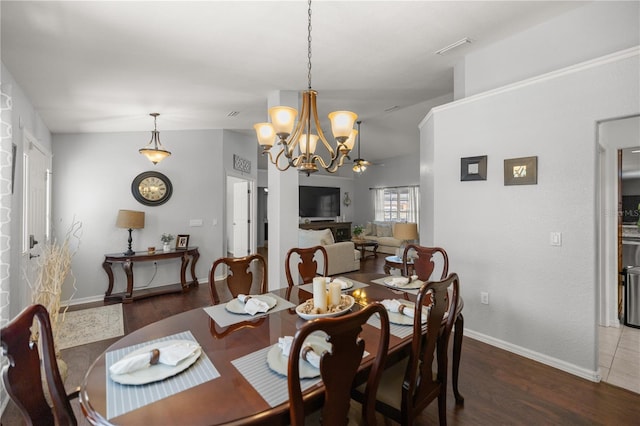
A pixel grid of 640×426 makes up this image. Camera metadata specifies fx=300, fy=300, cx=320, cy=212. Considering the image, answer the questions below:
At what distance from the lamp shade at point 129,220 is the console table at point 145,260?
0.43 meters

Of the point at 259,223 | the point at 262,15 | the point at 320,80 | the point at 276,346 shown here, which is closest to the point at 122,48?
the point at 262,15

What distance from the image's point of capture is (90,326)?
346 centimetres

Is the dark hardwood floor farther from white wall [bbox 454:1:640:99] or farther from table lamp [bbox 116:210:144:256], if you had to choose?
white wall [bbox 454:1:640:99]

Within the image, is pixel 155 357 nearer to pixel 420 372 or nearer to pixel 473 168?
pixel 420 372

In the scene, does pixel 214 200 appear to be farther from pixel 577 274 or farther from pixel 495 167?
pixel 577 274

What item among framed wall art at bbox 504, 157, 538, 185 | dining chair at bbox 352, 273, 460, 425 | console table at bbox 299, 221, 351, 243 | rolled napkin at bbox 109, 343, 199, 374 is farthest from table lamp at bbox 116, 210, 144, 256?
console table at bbox 299, 221, 351, 243

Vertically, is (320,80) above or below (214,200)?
above

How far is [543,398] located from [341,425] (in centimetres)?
185

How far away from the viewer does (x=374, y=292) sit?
7.14 feet

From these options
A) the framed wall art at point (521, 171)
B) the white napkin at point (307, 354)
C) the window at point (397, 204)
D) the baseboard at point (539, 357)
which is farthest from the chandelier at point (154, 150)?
the window at point (397, 204)

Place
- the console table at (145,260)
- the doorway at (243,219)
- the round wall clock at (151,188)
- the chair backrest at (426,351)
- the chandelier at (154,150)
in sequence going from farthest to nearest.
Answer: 1. the doorway at (243,219)
2. the round wall clock at (151,188)
3. the console table at (145,260)
4. the chandelier at (154,150)
5. the chair backrest at (426,351)

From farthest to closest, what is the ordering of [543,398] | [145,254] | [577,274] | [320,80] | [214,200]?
[214,200] → [145,254] → [320,80] → [577,274] → [543,398]

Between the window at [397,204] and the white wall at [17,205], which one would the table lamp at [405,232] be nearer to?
the white wall at [17,205]

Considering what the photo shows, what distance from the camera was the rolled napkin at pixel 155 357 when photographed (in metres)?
1.10
